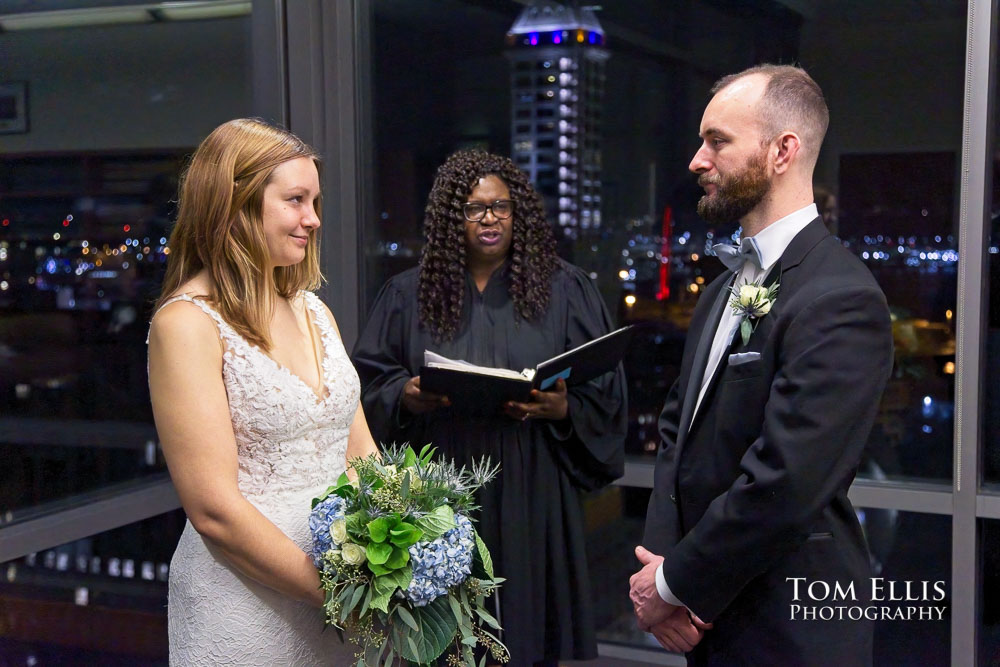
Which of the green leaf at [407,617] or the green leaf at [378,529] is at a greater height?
the green leaf at [378,529]

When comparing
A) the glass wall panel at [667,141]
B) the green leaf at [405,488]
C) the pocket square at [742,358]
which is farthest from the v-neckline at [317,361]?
the glass wall panel at [667,141]

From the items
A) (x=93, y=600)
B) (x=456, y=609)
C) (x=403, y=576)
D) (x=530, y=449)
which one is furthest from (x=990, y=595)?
(x=93, y=600)

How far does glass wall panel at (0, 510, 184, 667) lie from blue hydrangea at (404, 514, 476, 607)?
1584 mm

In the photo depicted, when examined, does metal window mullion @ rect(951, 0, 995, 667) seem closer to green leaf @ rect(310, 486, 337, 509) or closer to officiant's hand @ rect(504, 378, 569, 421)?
officiant's hand @ rect(504, 378, 569, 421)

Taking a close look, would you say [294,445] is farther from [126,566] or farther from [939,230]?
[939,230]

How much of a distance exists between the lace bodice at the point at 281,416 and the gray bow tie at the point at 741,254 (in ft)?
2.76

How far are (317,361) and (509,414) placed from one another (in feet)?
2.83

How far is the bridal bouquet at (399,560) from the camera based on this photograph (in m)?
1.67

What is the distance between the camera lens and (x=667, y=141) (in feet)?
12.3

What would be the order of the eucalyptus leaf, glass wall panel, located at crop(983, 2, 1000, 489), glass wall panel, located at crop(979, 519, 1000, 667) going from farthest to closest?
glass wall panel, located at crop(979, 519, 1000, 667) → glass wall panel, located at crop(983, 2, 1000, 489) → the eucalyptus leaf

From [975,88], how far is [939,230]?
54 centimetres

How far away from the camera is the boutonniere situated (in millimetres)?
1793


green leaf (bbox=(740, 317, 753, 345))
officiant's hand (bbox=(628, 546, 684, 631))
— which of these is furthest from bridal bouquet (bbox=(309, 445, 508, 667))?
green leaf (bbox=(740, 317, 753, 345))

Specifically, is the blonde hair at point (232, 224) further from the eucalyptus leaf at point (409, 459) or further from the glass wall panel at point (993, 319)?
the glass wall panel at point (993, 319)
